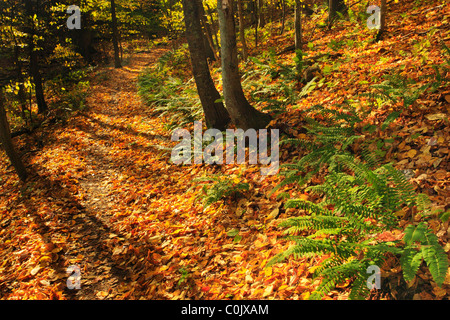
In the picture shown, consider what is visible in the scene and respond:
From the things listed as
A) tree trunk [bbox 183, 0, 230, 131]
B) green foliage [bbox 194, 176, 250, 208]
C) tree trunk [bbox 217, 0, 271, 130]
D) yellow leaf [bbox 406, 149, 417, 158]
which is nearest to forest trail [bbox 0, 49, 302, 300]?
green foliage [bbox 194, 176, 250, 208]

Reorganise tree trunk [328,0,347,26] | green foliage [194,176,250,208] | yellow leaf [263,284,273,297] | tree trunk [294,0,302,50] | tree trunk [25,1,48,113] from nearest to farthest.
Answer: yellow leaf [263,284,273,297] < green foliage [194,176,250,208] < tree trunk [294,0,302,50] < tree trunk [328,0,347,26] < tree trunk [25,1,48,113]

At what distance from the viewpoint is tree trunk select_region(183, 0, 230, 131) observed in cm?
527

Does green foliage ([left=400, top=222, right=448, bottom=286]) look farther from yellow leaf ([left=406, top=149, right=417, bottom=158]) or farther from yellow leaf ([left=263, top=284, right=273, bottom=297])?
yellow leaf ([left=406, top=149, right=417, bottom=158])

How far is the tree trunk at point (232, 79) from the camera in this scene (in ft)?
14.3

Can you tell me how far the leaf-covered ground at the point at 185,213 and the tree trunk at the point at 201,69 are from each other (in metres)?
1.39

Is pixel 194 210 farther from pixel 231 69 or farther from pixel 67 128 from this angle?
pixel 67 128

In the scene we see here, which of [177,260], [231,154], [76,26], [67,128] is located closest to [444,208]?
[177,260]

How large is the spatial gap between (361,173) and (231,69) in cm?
306

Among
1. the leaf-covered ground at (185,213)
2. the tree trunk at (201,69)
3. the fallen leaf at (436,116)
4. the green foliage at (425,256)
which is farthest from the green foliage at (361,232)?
the tree trunk at (201,69)

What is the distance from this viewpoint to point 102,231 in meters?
4.32

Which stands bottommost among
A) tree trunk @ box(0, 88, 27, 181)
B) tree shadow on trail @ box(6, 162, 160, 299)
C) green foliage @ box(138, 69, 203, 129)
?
tree shadow on trail @ box(6, 162, 160, 299)

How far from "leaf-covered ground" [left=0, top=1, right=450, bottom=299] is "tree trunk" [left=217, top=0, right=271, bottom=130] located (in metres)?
0.58

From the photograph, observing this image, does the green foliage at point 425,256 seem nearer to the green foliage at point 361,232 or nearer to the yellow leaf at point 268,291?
the green foliage at point 361,232

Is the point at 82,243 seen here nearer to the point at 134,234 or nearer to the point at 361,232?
the point at 134,234
